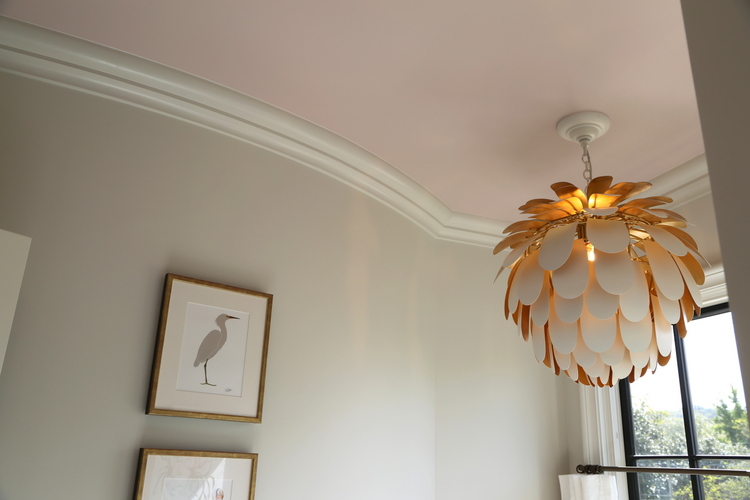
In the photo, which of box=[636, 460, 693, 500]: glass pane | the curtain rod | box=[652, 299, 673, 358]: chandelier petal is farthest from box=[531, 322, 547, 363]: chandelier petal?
box=[636, 460, 693, 500]: glass pane

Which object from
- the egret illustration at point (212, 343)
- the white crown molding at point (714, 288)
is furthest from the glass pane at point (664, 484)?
the egret illustration at point (212, 343)

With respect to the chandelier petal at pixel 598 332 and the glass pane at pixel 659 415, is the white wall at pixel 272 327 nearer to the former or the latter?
the glass pane at pixel 659 415

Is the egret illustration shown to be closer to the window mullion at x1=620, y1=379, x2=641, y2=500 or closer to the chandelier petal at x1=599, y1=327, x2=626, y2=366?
the chandelier petal at x1=599, y1=327, x2=626, y2=366

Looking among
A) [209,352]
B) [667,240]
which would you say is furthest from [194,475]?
[667,240]

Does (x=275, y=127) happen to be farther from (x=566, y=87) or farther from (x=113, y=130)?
(x=566, y=87)

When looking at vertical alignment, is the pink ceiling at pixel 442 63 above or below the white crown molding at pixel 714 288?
above

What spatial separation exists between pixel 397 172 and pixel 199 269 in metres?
1.15

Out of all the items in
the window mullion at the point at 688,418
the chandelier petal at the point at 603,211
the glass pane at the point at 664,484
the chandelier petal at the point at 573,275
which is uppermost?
the chandelier petal at the point at 603,211

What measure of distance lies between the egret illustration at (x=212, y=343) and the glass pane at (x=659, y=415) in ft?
7.14

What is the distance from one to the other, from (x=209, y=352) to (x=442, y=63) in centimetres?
137

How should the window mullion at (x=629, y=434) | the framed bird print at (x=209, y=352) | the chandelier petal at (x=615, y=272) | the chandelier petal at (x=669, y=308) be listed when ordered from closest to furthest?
the chandelier petal at (x=615, y=272), the chandelier petal at (x=669, y=308), the framed bird print at (x=209, y=352), the window mullion at (x=629, y=434)

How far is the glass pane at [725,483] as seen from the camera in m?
2.52

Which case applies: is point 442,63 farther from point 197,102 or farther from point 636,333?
point 636,333

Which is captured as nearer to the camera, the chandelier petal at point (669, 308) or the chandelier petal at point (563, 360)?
the chandelier petal at point (669, 308)
